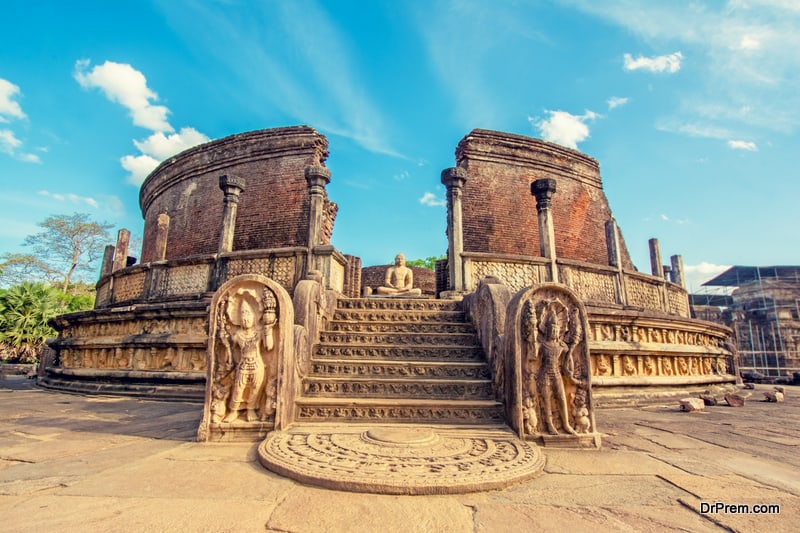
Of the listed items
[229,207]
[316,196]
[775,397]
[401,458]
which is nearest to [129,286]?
[229,207]

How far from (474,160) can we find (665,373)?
9.57 m

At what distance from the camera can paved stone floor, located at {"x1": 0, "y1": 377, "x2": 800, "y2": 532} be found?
1815 millimetres

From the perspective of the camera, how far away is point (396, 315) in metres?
5.70

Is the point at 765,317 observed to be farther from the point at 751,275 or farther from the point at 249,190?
the point at 249,190

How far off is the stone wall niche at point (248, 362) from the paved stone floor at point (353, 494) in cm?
22

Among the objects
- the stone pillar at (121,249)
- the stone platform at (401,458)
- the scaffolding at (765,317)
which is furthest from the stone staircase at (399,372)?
the scaffolding at (765,317)

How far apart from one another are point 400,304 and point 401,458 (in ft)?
11.7

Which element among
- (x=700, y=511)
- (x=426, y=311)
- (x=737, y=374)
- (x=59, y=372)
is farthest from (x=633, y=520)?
(x=737, y=374)

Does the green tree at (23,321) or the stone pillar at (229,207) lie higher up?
the stone pillar at (229,207)

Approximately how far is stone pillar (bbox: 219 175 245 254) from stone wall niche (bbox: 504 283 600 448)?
22.1 feet

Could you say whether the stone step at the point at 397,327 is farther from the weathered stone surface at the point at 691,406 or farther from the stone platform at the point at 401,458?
the weathered stone surface at the point at 691,406

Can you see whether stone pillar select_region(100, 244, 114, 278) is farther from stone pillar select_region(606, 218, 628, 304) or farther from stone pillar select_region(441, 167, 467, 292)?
stone pillar select_region(606, 218, 628, 304)

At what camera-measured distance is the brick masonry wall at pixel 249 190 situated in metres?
13.7

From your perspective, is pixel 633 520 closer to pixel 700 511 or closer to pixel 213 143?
pixel 700 511
